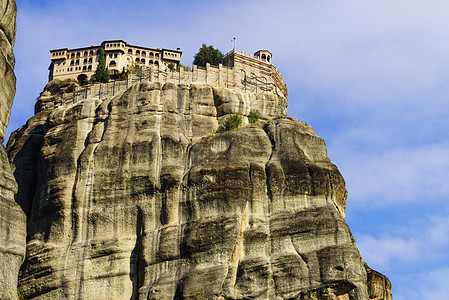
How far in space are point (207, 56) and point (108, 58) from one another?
1199cm

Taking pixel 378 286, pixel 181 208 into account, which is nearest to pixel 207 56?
pixel 181 208

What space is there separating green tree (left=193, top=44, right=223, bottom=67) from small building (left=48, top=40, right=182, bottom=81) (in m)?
3.40

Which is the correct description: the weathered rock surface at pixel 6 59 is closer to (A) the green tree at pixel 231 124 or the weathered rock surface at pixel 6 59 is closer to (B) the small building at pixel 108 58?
(A) the green tree at pixel 231 124

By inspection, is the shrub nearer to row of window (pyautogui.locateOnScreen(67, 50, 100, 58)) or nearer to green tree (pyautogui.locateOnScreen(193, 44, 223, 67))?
green tree (pyautogui.locateOnScreen(193, 44, 223, 67))

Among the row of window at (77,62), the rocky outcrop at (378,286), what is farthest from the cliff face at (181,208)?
the row of window at (77,62)

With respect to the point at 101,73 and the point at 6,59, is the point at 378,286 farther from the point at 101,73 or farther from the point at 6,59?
the point at 101,73

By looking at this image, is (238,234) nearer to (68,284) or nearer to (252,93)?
(68,284)

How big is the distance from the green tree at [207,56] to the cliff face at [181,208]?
1336cm

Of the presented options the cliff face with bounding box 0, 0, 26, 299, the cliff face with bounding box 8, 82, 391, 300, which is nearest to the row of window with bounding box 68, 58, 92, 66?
the cliff face with bounding box 8, 82, 391, 300

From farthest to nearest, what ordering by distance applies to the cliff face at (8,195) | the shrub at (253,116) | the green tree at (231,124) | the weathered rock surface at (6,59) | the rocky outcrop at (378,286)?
the shrub at (253,116) < the green tree at (231,124) < the rocky outcrop at (378,286) < the weathered rock surface at (6,59) < the cliff face at (8,195)

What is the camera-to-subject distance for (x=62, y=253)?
70312mm

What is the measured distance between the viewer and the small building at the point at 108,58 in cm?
9538

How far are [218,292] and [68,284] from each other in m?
13.2

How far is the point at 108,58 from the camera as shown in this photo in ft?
317
